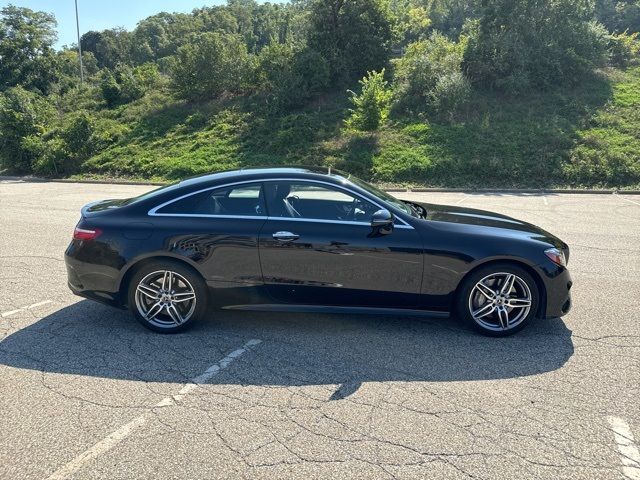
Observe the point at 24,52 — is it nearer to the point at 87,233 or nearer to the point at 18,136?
the point at 18,136

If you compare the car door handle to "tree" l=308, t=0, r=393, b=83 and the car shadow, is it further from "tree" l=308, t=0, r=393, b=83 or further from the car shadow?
"tree" l=308, t=0, r=393, b=83

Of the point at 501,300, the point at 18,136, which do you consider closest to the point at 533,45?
the point at 501,300

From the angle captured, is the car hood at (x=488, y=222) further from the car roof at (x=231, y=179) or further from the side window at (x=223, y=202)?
the side window at (x=223, y=202)

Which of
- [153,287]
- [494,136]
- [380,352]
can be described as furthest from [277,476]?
[494,136]

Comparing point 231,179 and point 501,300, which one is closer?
point 501,300

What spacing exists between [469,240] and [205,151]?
1820cm

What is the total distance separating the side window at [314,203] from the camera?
14.9ft

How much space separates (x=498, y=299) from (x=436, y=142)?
50.1 ft

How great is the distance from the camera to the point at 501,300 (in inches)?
174

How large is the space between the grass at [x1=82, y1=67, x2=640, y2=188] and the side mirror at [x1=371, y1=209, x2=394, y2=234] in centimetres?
1313

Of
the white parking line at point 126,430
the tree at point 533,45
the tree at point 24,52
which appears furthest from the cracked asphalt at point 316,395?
the tree at point 24,52

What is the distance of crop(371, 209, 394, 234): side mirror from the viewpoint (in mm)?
4293

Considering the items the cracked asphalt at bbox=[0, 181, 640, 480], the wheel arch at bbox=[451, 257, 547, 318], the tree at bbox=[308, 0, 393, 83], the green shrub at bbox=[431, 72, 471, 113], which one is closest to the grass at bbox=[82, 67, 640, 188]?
the green shrub at bbox=[431, 72, 471, 113]

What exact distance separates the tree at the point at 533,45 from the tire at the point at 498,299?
64.0 ft
